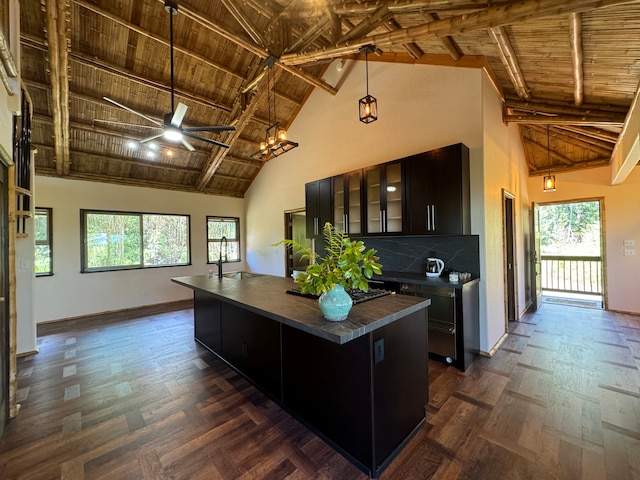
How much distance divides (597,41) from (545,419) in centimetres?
308

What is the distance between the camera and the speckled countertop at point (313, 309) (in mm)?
1435

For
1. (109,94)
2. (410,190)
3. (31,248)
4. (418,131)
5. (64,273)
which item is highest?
(109,94)

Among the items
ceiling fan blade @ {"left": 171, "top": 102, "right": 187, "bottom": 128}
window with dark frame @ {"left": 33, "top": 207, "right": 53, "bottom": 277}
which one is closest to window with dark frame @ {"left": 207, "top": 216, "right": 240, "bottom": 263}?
window with dark frame @ {"left": 33, "top": 207, "right": 53, "bottom": 277}

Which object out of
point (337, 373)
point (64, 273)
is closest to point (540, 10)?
point (337, 373)

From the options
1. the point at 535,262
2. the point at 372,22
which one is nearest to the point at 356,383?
the point at 372,22

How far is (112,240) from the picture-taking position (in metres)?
5.53

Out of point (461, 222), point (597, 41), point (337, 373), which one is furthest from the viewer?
point (461, 222)

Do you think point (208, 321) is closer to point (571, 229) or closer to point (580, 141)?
point (580, 141)

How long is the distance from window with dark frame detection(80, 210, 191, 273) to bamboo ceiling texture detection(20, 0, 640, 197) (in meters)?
0.78

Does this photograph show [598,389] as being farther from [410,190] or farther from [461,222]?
[410,190]

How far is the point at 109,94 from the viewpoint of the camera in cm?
429

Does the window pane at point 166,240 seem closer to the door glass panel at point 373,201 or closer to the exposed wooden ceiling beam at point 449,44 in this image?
the door glass panel at point 373,201

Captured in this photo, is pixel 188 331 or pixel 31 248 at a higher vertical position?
pixel 31 248

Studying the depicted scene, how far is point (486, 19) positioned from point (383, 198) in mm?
1984
